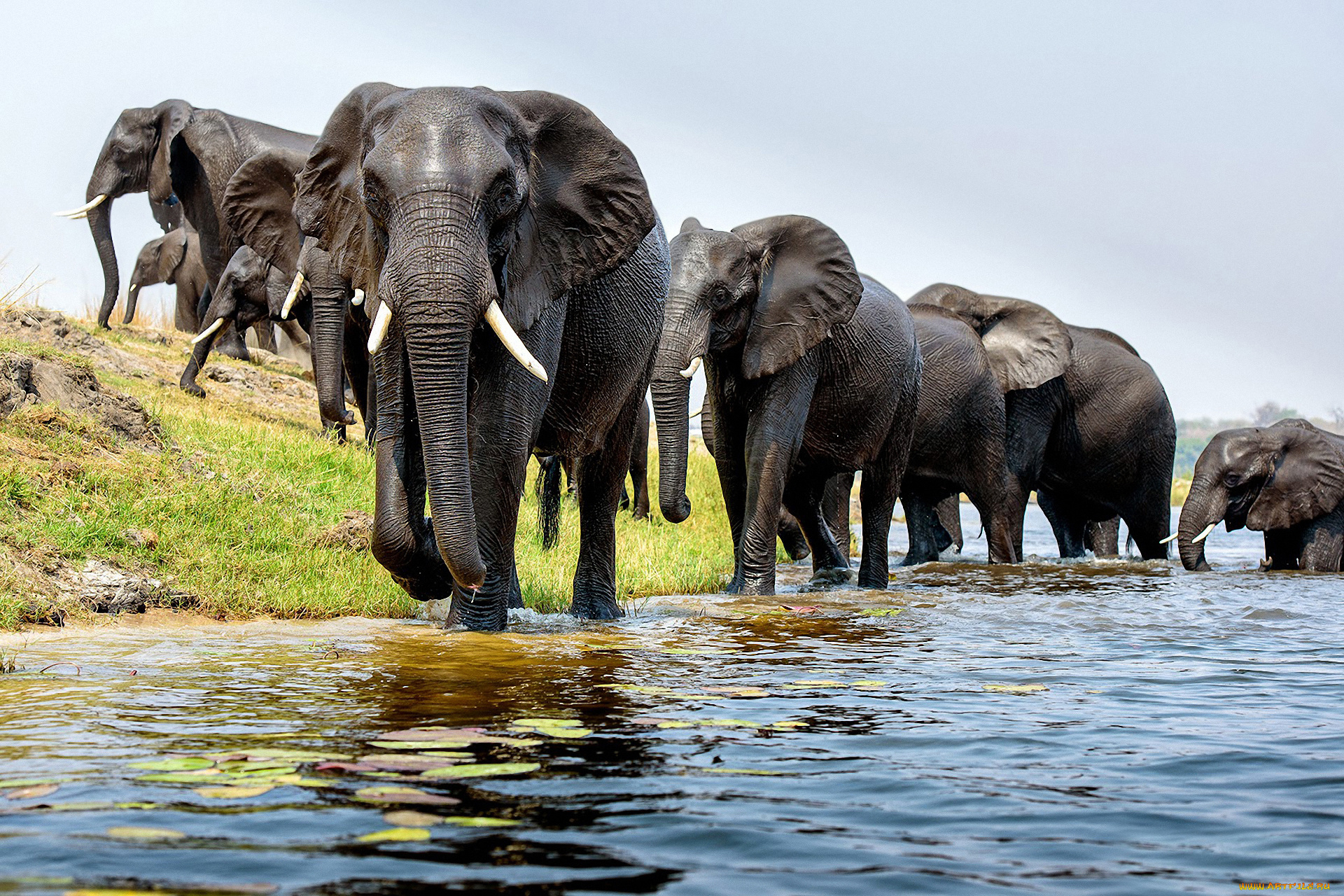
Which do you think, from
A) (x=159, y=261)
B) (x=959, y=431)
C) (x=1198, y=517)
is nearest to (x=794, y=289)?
→ (x=959, y=431)

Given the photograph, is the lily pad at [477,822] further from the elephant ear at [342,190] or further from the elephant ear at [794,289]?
the elephant ear at [794,289]

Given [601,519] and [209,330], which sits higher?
[209,330]

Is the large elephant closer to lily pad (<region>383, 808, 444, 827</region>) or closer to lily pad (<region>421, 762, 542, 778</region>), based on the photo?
lily pad (<region>421, 762, 542, 778</region>)

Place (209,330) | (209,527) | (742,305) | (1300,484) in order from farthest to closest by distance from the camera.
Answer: (1300,484)
(209,330)
(742,305)
(209,527)

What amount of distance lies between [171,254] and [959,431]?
51.1 feet

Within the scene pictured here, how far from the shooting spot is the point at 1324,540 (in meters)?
16.4

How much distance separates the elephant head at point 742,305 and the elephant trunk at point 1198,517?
680 cm

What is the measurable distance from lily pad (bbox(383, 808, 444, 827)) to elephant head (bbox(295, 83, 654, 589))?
2.70 meters

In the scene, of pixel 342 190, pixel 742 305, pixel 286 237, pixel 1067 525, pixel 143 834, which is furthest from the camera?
pixel 1067 525

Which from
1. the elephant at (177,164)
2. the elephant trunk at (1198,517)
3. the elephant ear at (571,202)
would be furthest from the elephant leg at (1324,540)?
the elephant at (177,164)

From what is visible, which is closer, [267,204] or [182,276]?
[267,204]

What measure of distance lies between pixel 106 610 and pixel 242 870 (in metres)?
4.68

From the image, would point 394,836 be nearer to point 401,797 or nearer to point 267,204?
point 401,797

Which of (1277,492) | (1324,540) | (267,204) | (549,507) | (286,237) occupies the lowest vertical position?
(1324,540)
